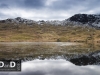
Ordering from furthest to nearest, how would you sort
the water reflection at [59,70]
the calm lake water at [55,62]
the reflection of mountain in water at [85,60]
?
the reflection of mountain in water at [85,60], the calm lake water at [55,62], the water reflection at [59,70]

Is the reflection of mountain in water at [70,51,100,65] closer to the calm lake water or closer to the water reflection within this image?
the calm lake water

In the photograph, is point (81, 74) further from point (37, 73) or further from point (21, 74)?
point (21, 74)

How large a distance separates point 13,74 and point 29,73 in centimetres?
272

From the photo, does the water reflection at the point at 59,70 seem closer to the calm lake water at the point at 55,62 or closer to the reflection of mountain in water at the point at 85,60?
the calm lake water at the point at 55,62

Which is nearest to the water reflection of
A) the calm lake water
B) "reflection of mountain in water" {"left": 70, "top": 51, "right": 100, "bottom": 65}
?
Result: the calm lake water

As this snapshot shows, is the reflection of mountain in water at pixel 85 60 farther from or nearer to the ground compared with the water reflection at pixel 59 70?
nearer to the ground

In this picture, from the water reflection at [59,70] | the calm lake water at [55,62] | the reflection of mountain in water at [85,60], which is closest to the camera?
the water reflection at [59,70]

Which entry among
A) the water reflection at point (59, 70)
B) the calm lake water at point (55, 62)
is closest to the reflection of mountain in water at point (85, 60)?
the calm lake water at point (55, 62)

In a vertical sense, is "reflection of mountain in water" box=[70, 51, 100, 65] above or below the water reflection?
below

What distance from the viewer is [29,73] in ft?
86.9

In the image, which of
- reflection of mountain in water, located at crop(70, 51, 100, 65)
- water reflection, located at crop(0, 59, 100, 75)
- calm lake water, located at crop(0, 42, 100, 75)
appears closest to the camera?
water reflection, located at crop(0, 59, 100, 75)

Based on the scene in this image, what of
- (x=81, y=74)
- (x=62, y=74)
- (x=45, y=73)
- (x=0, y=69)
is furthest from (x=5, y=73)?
(x=81, y=74)

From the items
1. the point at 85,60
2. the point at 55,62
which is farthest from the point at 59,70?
the point at 85,60

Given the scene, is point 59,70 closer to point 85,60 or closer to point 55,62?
point 55,62
